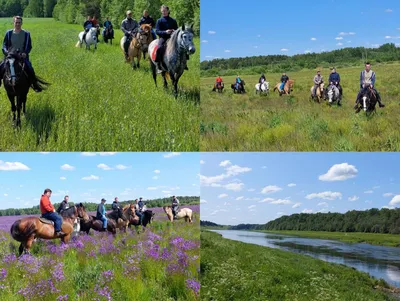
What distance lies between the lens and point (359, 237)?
145ft

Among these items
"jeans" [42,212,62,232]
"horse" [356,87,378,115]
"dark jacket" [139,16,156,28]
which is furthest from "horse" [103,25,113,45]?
"jeans" [42,212,62,232]


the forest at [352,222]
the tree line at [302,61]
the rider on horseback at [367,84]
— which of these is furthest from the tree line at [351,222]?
the rider on horseback at [367,84]

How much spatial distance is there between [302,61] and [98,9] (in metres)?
48.8

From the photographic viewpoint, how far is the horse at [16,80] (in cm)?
919

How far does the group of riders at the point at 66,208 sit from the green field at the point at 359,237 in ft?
107

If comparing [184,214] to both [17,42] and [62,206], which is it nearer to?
[62,206]

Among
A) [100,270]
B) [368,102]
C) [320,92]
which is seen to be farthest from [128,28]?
[100,270]

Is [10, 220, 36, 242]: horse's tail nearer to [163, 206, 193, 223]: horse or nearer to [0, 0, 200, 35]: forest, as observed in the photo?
[163, 206, 193, 223]: horse

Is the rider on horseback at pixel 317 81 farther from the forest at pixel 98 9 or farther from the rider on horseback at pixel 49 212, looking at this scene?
the rider on horseback at pixel 49 212

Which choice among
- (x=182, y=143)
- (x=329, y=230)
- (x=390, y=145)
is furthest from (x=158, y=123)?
(x=329, y=230)

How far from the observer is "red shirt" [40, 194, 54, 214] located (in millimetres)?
9022

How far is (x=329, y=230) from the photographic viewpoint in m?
48.9

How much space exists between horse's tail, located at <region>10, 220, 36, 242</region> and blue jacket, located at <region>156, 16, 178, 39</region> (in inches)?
275

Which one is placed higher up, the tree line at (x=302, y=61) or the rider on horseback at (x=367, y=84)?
the tree line at (x=302, y=61)
